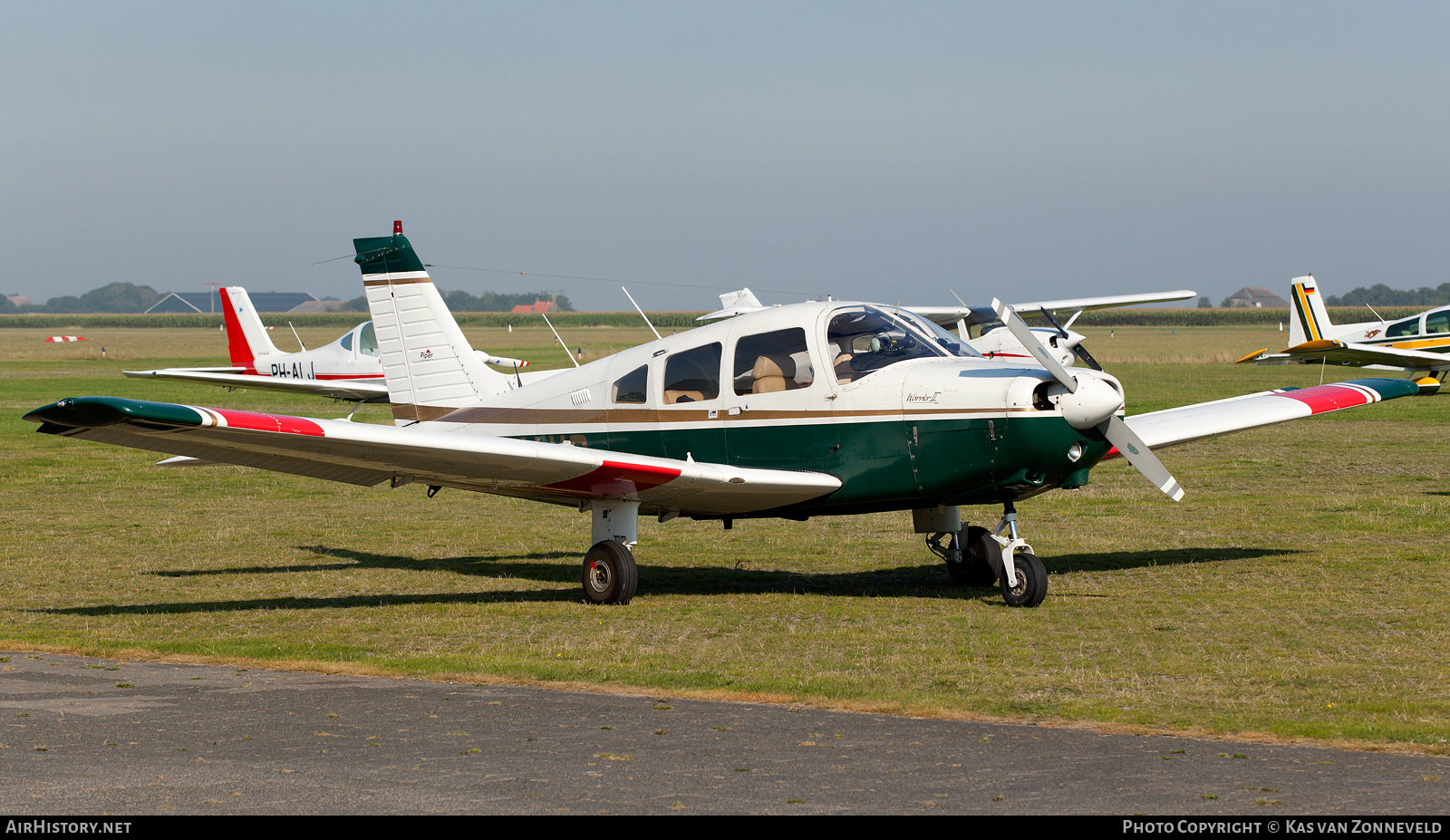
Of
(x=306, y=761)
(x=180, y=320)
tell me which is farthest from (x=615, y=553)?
(x=180, y=320)

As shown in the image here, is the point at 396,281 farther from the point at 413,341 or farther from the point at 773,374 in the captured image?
the point at 773,374

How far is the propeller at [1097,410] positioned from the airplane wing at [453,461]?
179 cm

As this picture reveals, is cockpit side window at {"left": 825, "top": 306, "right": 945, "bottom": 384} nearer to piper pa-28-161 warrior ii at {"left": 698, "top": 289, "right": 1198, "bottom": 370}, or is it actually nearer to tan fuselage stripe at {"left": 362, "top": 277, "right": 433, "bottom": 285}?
piper pa-28-161 warrior ii at {"left": 698, "top": 289, "right": 1198, "bottom": 370}

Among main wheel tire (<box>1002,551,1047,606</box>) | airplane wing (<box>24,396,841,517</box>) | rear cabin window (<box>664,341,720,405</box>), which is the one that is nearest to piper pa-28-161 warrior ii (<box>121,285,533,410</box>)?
rear cabin window (<box>664,341,720,405</box>)

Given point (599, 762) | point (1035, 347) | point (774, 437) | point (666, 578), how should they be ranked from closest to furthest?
point (599, 762)
point (1035, 347)
point (774, 437)
point (666, 578)

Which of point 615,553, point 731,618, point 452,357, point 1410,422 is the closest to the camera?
point 731,618

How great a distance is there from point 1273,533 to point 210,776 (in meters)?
11.0

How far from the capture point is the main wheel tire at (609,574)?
10438 millimetres

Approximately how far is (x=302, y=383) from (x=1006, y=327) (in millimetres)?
18674

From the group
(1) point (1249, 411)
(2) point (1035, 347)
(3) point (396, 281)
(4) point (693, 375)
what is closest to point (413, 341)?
(3) point (396, 281)

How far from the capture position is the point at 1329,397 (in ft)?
42.4

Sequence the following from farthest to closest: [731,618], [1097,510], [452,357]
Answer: [1097,510], [452,357], [731,618]

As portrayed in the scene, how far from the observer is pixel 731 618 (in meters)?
9.80

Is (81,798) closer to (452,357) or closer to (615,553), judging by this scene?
(615,553)
